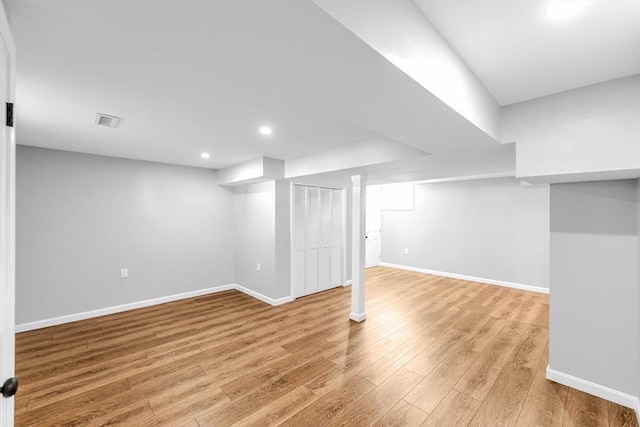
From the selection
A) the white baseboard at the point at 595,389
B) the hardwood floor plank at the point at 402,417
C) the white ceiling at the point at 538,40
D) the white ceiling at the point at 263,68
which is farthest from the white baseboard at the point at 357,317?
the white ceiling at the point at 538,40

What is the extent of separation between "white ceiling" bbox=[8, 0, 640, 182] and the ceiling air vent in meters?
0.09

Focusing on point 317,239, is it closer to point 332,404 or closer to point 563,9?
Result: point 332,404

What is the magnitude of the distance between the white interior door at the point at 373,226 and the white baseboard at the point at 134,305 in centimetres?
323

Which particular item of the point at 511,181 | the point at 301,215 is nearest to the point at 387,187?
the point at 511,181

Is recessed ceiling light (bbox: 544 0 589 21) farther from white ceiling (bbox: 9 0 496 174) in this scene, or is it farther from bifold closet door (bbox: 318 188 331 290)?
bifold closet door (bbox: 318 188 331 290)

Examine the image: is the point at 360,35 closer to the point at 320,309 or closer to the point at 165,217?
the point at 320,309

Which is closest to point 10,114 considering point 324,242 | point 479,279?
point 324,242

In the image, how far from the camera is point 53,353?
9.34 ft

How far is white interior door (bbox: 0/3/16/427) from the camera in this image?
0.77 meters

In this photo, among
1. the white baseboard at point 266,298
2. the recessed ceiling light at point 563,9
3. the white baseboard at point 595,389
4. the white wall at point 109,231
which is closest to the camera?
the recessed ceiling light at point 563,9

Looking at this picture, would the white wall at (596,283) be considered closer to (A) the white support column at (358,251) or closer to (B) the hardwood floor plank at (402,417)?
(B) the hardwood floor plank at (402,417)

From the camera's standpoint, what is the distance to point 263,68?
3.73ft

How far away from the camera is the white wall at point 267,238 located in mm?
4375

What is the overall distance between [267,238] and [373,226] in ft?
12.2
